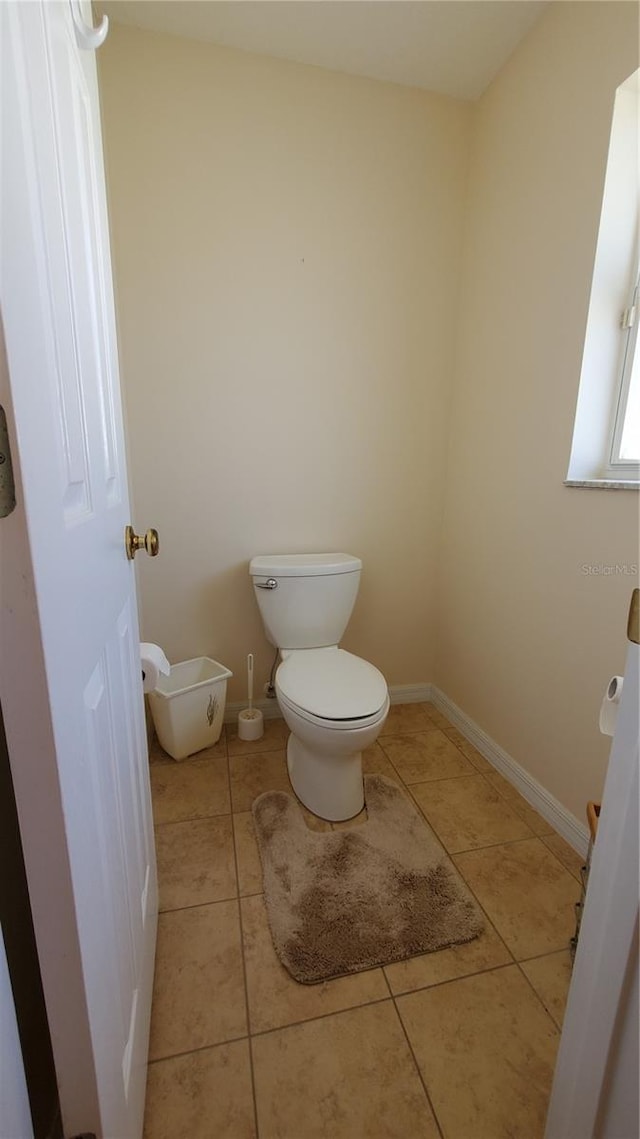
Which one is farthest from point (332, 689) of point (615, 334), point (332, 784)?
point (615, 334)

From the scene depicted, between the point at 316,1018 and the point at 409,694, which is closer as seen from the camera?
the point at 316,1018

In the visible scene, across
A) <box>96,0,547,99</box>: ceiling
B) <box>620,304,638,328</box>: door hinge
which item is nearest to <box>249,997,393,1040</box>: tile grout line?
<box>620,304,638,328</box>: door hinge

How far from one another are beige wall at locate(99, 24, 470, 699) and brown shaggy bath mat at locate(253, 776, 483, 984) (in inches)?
30.5

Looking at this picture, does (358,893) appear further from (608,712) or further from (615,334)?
(615,334)

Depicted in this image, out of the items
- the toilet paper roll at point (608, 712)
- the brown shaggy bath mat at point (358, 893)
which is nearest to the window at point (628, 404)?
the toilet paper roll at point (608, 712)

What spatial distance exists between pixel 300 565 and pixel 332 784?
752 millimetres

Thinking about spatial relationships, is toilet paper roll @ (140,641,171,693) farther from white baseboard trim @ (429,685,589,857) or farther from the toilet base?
white baseboard trim @ (429,685,589,857)

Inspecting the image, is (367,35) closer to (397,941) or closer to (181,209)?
(181,209)

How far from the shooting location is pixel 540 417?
4.75 feet

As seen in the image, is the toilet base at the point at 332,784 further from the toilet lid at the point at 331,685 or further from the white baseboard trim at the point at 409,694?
the white baseboard trim at the point at 409,694

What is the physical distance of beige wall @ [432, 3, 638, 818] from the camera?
123 centimetres

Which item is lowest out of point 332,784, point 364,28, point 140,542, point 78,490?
point 332,784

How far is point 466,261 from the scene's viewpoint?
177cm

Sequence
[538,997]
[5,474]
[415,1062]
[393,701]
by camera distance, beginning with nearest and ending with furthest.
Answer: [5,474], [415,1062], [538,997], [393,701]
